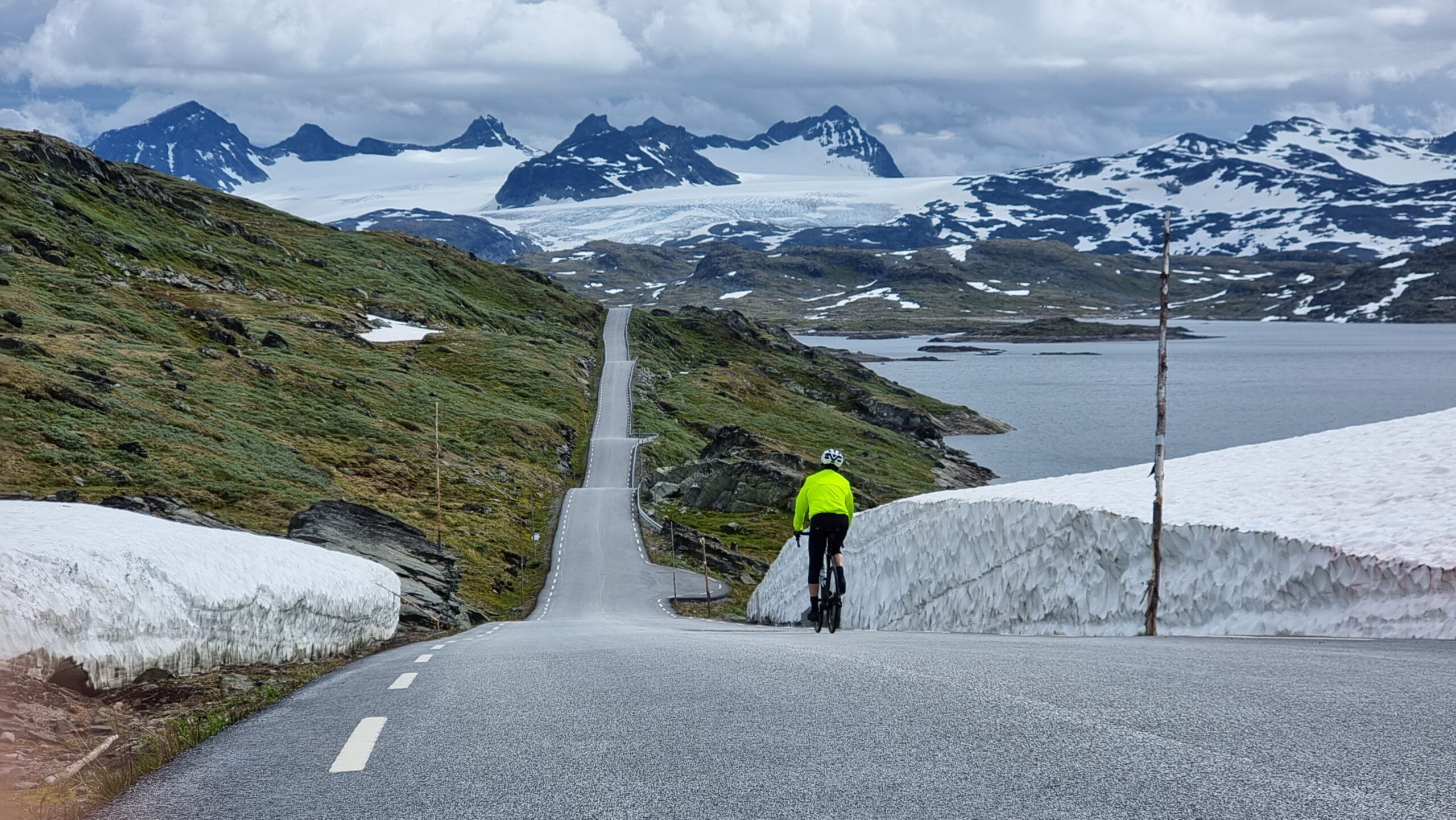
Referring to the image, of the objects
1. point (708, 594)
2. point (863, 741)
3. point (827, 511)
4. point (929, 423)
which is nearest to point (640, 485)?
point (708, 594)

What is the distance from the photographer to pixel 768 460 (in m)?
102

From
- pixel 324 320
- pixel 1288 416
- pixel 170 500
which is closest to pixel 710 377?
pixel 324 320

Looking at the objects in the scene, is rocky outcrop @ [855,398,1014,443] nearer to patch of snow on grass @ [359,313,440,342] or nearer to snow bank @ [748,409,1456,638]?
patch of snow on grass @ [359,313,440,342]

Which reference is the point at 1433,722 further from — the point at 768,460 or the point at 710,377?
the point at 710,377

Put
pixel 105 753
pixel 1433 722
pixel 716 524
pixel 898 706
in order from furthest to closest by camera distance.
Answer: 1. pixel 716 524
2. pixel 105 753
3. pixel 898 706
4. pixel 1433 722

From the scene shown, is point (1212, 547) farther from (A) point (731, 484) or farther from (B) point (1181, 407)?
(B) point (1181, 407)

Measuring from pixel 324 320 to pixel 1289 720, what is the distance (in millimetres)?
133908

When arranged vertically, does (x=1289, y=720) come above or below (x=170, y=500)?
above

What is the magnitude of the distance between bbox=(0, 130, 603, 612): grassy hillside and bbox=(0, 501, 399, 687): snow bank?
2972 cm

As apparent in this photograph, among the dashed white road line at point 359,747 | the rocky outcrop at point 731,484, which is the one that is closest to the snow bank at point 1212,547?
the dashed white road line at point 359,747

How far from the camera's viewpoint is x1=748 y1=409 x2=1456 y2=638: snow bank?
1608 cm

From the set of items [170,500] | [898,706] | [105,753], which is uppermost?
[898,706]

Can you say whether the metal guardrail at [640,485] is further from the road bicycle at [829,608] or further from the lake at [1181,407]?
the road bicycle at [829,608]

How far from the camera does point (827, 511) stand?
1834cm
